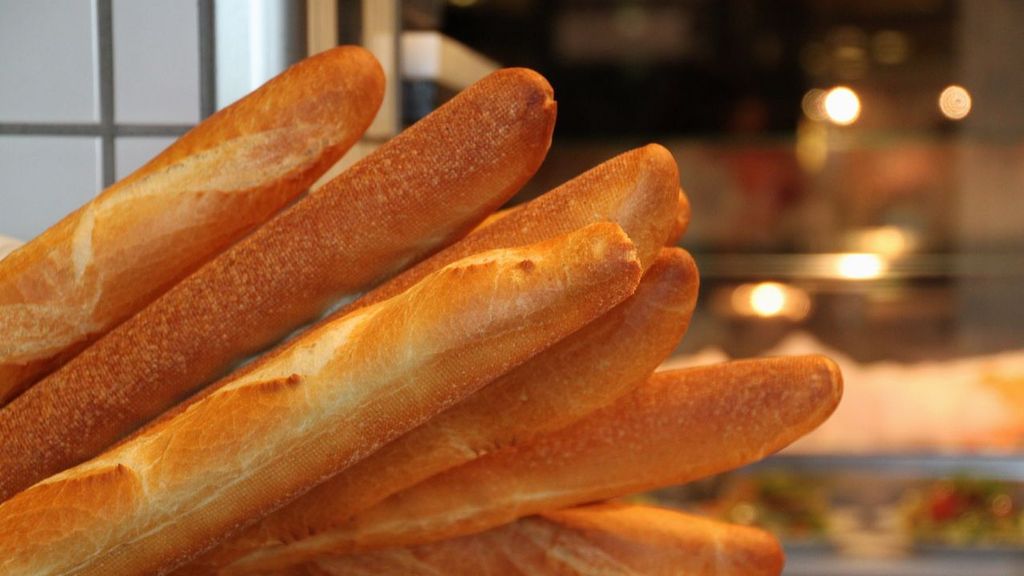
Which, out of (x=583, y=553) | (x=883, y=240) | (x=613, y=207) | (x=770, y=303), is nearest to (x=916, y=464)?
(x=770, y=303)

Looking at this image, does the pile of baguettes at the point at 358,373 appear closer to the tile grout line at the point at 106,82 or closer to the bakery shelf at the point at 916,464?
the tile grout line at the point at 106,82

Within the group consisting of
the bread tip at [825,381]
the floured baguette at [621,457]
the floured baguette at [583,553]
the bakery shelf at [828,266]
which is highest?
the bread tip at [825,381]

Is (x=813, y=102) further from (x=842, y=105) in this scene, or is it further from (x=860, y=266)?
(x=860, y=266)

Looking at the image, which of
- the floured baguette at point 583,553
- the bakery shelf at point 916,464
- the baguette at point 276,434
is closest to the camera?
the baguette at point 276,434

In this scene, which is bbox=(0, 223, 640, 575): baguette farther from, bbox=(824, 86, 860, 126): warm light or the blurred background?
bbox=(824, 86, 860, 126): warm light

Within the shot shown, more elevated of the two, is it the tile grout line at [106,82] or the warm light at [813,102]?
the tile grout line at [106,82]

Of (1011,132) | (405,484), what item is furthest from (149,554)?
(1011,132)

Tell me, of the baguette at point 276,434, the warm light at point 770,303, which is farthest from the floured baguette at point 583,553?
the warm light at point 770,303
